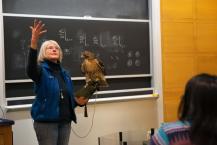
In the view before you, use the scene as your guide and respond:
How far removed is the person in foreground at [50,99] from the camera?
276cm

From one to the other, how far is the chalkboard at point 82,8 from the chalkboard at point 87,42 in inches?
3.4

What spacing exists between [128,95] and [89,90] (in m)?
1.01

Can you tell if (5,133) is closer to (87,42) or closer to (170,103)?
(87,42)

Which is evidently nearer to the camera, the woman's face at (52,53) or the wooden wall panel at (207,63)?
the woman's face at (52,53)

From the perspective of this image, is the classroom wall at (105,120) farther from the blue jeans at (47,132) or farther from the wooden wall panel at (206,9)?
the wooden wall panel at (206,9)

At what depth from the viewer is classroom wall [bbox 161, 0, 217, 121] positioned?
4.23 meters

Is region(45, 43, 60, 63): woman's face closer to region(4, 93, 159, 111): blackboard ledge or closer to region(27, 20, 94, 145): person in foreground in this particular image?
region(27, 20, 94, 145): person in foreground

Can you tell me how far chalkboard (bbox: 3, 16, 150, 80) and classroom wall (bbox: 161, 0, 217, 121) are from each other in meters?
0.28

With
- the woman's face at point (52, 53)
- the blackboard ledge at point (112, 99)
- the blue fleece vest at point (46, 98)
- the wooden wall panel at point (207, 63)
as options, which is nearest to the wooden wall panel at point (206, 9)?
the wooden wall panel at point (207, 63)

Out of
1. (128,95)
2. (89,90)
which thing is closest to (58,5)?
(89,90)

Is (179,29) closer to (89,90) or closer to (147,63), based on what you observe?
(147,63)

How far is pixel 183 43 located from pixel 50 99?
221 cm

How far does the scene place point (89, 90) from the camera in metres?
3.16

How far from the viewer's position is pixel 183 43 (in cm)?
432
